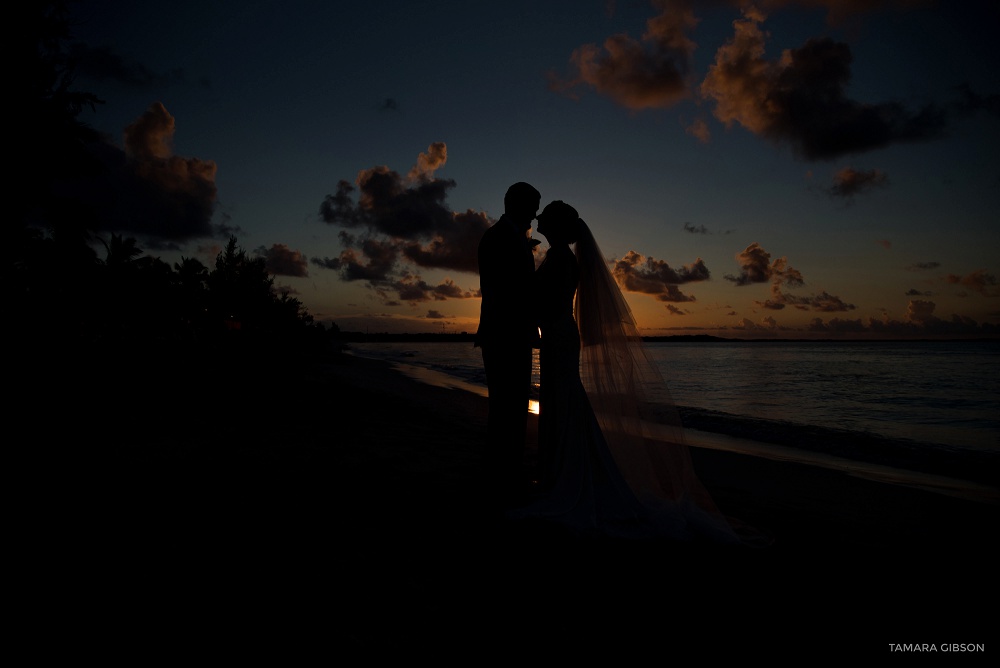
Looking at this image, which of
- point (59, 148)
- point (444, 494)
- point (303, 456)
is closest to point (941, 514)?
point (444, 494)

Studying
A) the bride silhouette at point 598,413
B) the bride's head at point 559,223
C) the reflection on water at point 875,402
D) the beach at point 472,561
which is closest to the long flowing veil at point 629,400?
the bride silhouette at point 598,413

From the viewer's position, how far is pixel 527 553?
12.1 feet

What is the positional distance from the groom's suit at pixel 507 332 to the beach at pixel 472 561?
54cm

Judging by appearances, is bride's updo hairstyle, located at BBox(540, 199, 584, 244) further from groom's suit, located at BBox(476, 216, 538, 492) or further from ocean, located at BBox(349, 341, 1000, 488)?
ocean, located at BBox(349, 341, 1000, 488)

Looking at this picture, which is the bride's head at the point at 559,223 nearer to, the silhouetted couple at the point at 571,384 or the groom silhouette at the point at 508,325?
the silhouetted couple at the point at 571,384

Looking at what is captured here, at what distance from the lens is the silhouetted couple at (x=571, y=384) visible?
4375mm

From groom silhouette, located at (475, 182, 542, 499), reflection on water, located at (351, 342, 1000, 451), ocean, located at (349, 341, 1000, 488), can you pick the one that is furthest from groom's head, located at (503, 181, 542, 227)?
reflection on water, located at (351, 342, 1000, 451)

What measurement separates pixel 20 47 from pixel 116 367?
13.2m

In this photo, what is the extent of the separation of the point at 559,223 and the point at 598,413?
183 cm

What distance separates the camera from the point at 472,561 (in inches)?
138

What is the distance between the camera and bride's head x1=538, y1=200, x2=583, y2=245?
184 inches

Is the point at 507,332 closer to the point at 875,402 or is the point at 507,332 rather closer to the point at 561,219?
the point at 561,219

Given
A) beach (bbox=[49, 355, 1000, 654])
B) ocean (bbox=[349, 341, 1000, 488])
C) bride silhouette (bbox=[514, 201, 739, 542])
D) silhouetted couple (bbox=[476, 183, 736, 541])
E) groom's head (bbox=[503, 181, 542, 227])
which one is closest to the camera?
beach (bbox=[49, 355, 1000, 654])

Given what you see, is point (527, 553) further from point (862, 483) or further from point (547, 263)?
point (862, 483)
